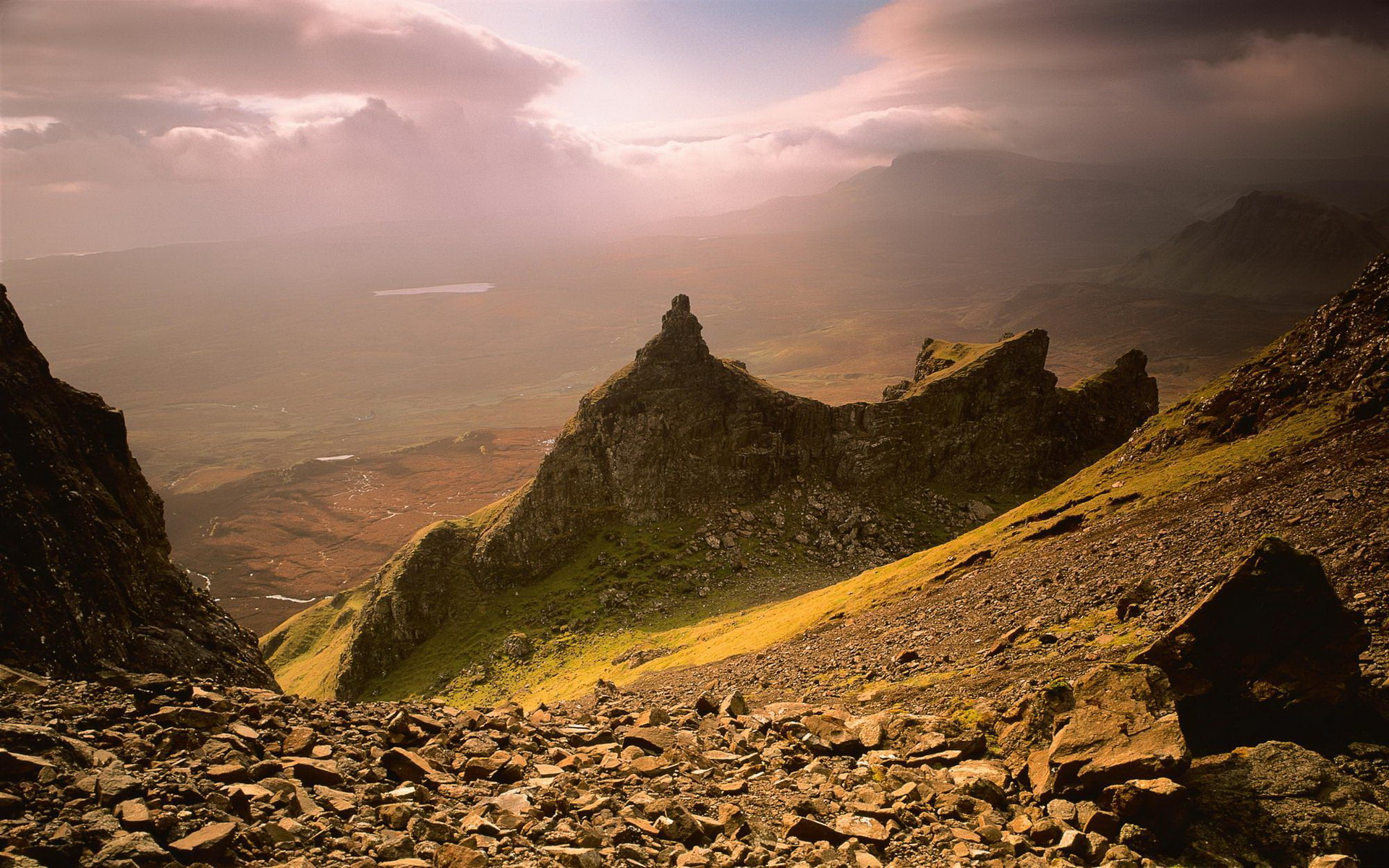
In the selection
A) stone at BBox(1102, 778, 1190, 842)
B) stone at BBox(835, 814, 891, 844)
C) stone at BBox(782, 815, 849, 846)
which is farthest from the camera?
stone at BBox(782, 815, 849, 846)

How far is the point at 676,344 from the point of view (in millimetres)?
88875

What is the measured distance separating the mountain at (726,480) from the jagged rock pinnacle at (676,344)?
8.4 inches

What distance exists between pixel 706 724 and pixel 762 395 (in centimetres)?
6845

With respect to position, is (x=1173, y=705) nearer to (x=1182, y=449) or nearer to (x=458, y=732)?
(x=458, y=732)

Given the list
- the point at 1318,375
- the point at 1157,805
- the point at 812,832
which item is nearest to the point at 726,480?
the point at 1318,375

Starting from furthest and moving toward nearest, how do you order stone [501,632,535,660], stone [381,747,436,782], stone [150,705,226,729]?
1. stone [501,632,535,660]
2. stone [381,747,436,782]
3. stone [150,705,226,729]

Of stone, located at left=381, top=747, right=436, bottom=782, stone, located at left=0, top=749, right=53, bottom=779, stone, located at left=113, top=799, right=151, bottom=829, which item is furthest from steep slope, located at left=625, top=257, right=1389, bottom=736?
stone, located at left=0, top=749, right=53, bottom=779

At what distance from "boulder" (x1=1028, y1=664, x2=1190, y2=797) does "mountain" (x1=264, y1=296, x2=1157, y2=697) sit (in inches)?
2322

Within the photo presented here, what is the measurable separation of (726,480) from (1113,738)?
70.3 m

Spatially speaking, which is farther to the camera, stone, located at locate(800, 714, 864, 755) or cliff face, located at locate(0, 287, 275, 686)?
cliff face, located at locate(0, 287, 275, 686)

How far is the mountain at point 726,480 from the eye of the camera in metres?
78.3

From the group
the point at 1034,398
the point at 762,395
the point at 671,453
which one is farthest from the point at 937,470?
the point at 671,453

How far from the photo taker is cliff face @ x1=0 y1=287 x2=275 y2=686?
2516 cm

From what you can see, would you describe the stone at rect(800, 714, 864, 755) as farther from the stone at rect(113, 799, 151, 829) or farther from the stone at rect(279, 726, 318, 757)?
the stone at rect(113, 799, 151, 829)
